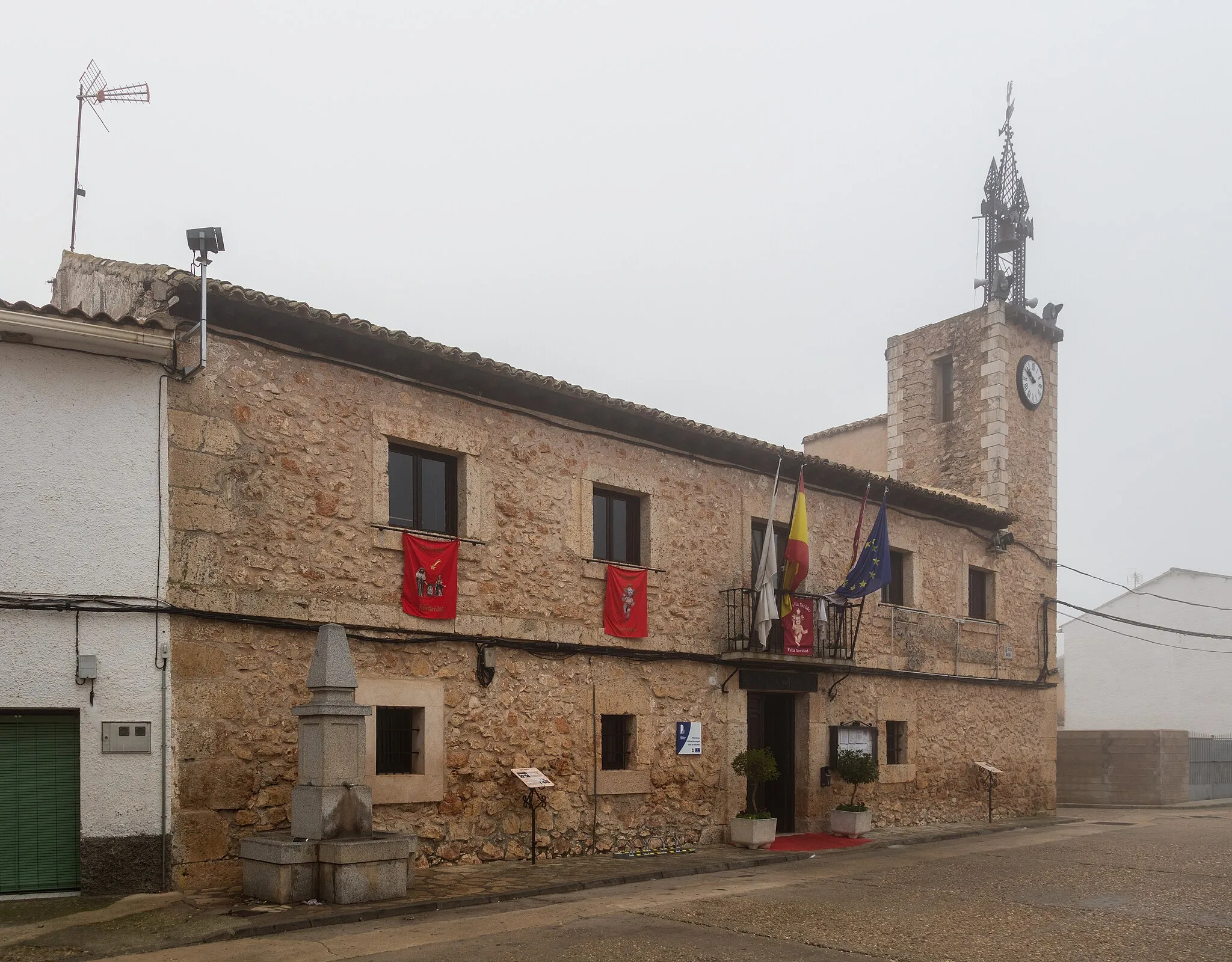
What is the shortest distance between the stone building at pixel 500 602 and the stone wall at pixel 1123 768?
6.52 m

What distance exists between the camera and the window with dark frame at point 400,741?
10789mm

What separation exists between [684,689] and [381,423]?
201 inches

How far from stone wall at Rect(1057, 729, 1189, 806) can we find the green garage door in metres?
20.2

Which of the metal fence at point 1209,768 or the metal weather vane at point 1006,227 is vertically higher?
the metal weather vane at point 1006,227

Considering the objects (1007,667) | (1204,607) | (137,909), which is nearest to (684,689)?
(137,909)

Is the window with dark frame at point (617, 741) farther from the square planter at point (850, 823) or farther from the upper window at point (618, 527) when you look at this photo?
the square planter at point (850, 823)

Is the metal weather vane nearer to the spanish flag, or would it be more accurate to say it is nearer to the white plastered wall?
the spanish flag

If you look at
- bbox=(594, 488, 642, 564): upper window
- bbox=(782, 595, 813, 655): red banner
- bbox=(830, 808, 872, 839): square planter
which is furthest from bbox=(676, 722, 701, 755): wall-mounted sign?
bbox=(830, 808, 872, 839): square planter

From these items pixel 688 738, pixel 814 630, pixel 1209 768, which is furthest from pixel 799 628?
pixel 1209 768

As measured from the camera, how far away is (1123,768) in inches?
905

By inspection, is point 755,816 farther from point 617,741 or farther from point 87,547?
point 87,547

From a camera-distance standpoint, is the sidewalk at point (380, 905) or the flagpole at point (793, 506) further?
the flagpole at point (793, 506)

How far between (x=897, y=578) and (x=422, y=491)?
350 inches

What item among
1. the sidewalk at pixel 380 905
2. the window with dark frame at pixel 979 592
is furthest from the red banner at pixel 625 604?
the window with dark frame at pixel 979 592
